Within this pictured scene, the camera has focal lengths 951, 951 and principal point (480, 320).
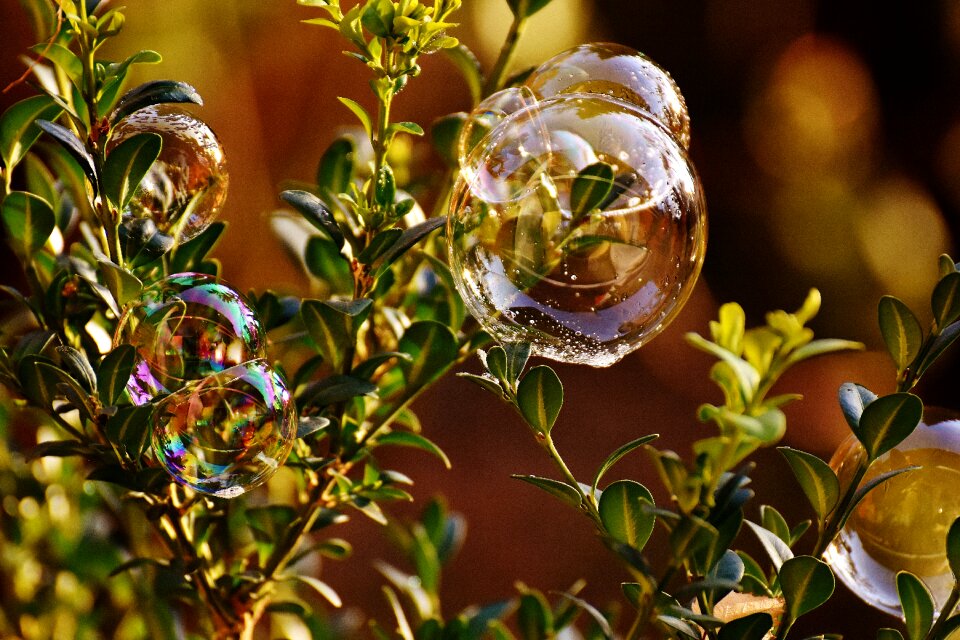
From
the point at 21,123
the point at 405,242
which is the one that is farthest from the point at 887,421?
the point at 21,123

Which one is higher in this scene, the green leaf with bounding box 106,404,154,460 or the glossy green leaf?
the green leaf with bounding box 106,404,154,460

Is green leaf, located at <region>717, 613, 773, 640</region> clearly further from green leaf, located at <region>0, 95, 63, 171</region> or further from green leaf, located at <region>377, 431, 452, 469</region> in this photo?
green leaf, located at <region>0, 95, 63, 171</region>

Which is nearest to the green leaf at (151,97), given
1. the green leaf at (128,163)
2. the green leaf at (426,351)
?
the green leaf at (128,163)

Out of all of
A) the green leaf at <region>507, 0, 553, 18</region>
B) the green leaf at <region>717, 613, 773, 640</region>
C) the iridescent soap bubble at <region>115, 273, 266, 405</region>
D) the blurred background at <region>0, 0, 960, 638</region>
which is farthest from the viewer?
the blurred background at <region>0, 0, 960, 638</region>

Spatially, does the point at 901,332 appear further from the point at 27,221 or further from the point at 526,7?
the point at 27,221

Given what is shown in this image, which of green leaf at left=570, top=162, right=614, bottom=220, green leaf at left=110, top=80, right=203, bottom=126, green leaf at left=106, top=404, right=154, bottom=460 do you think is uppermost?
green leaf at left=110, top=80, right=203, bottom=126

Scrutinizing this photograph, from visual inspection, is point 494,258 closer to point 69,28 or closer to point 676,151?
point 676,151

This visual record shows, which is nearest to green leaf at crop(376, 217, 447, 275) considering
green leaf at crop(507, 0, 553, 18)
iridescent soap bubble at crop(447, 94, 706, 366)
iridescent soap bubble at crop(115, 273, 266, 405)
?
iridescent soap bubble at crop(447, 94, 706, 366)
